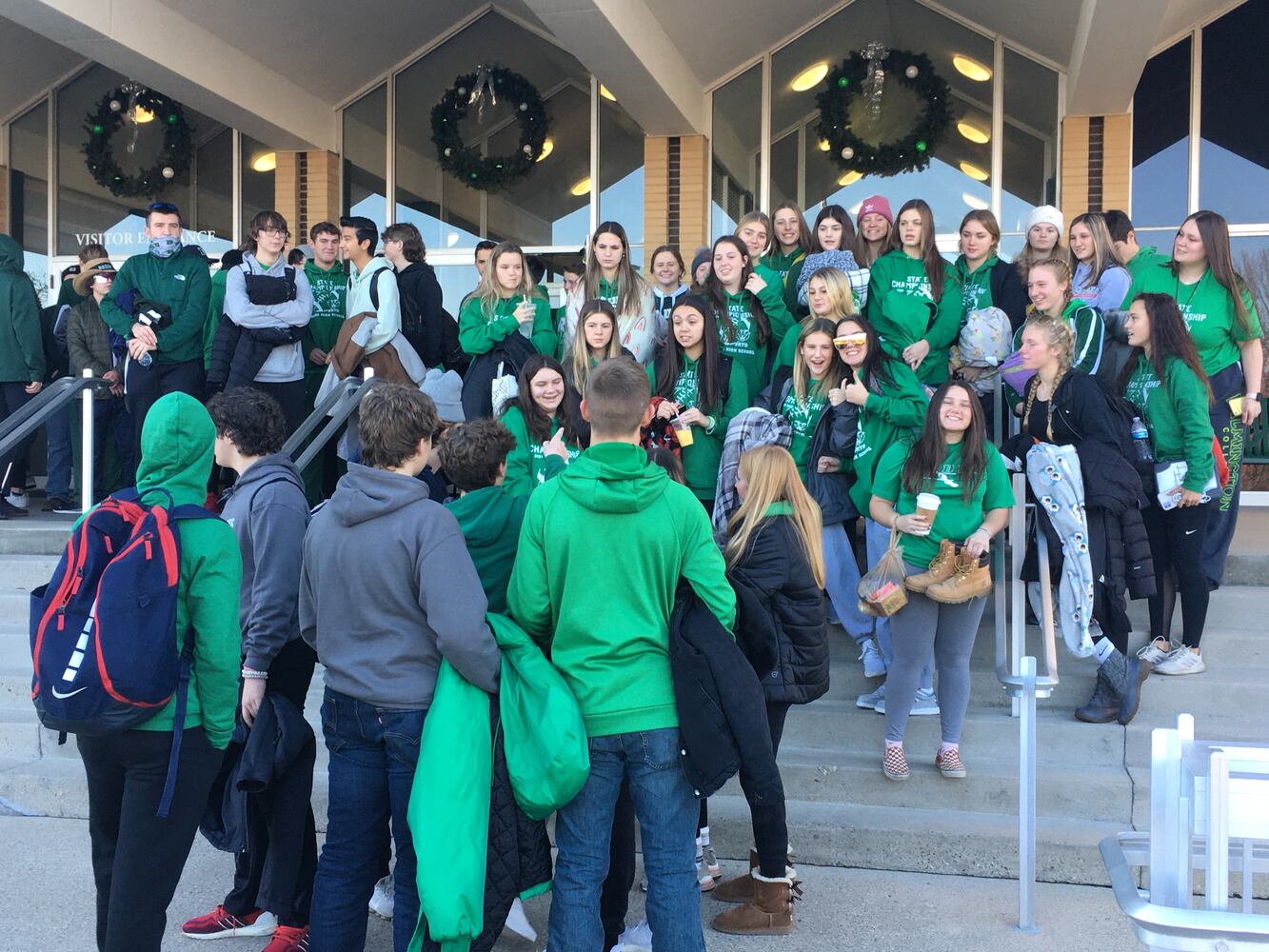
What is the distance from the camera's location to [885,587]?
14.9 ft

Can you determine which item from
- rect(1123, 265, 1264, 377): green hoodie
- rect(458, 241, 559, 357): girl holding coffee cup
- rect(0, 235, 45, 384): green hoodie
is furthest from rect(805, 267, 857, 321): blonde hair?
rect(0, 235, 45, 384): green hoodie

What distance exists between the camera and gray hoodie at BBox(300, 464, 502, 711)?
3.17 m

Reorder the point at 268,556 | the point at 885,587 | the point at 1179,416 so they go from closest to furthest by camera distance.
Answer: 1. the point at 268,556
2. the point at 885,587
3. the point at 1179,416

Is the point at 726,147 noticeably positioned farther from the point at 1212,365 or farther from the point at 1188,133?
the point at 1212,365

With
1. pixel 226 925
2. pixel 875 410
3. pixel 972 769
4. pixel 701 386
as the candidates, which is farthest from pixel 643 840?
pixel 701 386

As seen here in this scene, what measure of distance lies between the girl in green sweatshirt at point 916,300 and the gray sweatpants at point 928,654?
1.63 meters

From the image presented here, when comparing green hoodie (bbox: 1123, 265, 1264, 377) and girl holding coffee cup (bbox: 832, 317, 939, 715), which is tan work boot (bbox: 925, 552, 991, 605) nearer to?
girl holding coffee cup (bbox: 832, 317, 939, 715)

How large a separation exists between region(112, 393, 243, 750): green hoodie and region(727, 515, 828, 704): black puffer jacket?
157cm

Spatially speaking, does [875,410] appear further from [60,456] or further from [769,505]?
[60,456]

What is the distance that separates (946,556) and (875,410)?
915 mm

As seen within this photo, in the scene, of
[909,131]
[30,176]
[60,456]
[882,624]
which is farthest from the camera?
[30,176]

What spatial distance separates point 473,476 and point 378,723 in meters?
0.81

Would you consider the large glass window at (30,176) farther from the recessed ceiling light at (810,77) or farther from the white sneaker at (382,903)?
the white sneaker at (382,903)

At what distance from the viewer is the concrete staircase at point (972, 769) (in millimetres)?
4438
